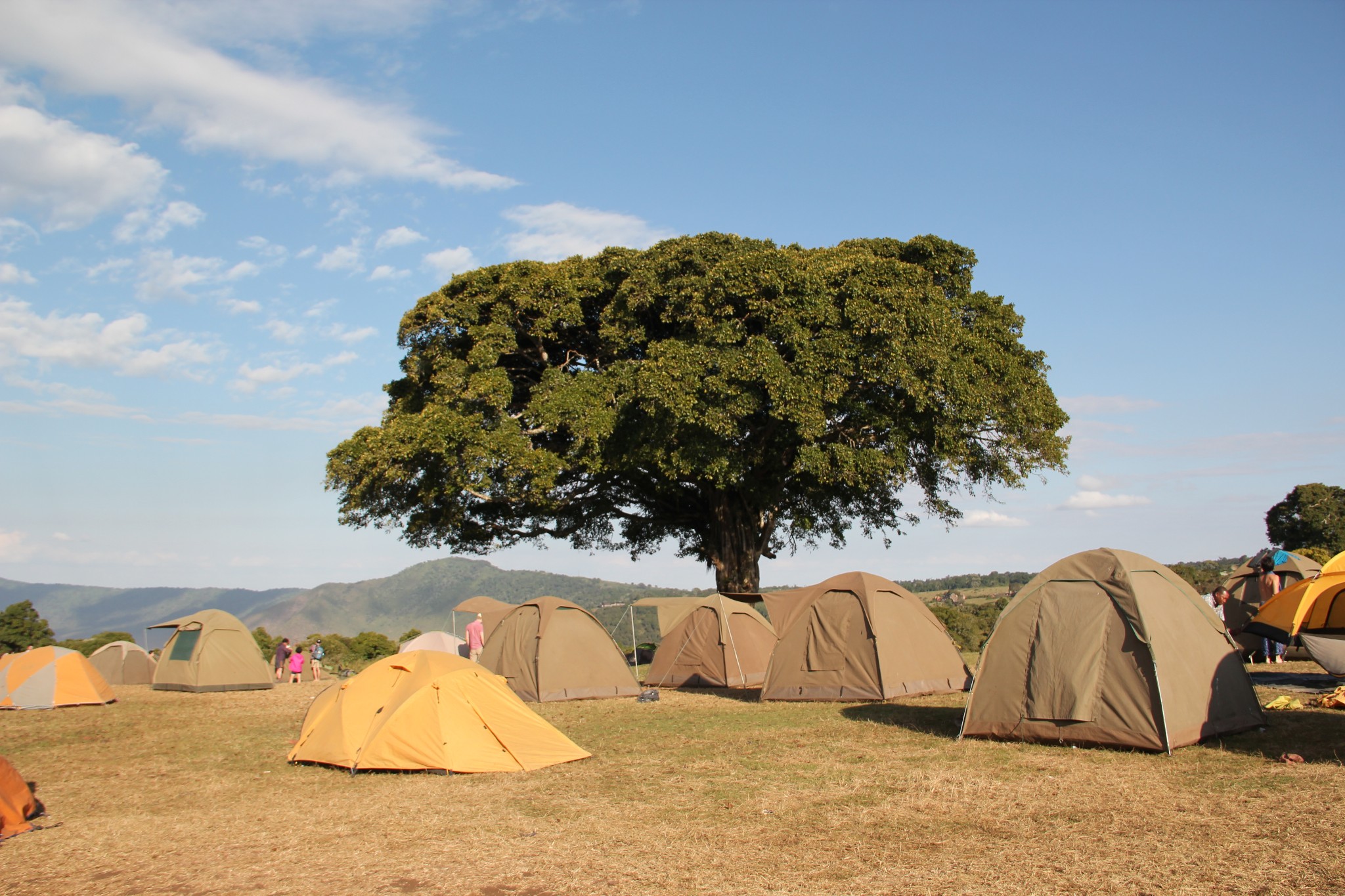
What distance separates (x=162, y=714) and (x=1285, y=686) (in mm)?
18755

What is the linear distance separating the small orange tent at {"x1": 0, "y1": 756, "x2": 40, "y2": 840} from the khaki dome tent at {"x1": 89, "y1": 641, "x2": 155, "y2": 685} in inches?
705

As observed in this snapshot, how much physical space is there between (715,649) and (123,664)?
1678 cm

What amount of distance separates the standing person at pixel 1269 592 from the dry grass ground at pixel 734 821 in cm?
723

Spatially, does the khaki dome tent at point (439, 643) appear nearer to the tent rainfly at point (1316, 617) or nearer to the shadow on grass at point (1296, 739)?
the tent rainfly at point (1316, 617)

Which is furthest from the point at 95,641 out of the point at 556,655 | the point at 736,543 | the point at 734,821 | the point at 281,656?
the point at 734,821

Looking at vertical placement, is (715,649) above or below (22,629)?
below

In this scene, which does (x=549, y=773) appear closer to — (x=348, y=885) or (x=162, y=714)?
(x=348, y=885)

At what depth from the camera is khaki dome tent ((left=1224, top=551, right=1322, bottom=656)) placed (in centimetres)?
1780

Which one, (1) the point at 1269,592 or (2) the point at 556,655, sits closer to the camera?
(2) the point at 556,655

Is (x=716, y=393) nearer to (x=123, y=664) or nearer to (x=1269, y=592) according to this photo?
(x=1269, y=592)

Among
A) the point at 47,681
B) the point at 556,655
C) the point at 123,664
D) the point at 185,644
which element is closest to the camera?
the point at 556,655

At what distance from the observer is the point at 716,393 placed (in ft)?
64.7

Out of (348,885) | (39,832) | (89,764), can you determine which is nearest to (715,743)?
(348,885)

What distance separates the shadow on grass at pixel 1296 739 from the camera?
8.72m
